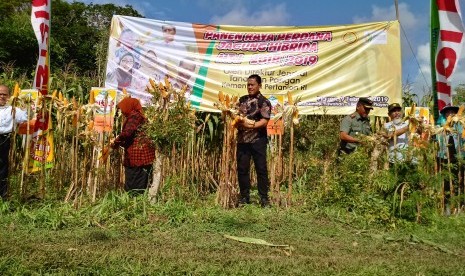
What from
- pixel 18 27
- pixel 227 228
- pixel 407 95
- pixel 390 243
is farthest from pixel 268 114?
pixel 18 27

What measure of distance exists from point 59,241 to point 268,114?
296 centimetres

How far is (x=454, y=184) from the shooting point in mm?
6441

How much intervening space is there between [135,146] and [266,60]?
286 cm

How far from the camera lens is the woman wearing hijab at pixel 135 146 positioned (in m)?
6.00

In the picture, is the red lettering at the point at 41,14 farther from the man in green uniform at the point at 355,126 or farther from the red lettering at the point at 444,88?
the red lettering at the point at 444,88

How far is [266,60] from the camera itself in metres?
7.87

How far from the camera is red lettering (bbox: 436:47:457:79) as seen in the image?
6586 millimetres

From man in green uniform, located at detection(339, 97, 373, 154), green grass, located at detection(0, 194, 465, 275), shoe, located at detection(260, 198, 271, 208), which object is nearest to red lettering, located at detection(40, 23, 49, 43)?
green grass, located at detection(0, 194, 465, 275)

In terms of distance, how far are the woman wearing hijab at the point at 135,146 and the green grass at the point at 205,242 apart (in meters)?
0.81

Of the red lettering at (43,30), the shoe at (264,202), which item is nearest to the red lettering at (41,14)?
the red lettering at (43,30)

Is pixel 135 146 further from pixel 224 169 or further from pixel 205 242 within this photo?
pixel 205 242

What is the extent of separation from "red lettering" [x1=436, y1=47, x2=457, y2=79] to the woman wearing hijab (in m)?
3.99

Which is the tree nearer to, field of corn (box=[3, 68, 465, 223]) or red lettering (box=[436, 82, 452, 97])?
field of corn (box=[3, 68, 465, 223])


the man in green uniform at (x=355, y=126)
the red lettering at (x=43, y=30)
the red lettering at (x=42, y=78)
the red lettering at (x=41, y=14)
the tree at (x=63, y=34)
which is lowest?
the man in green uniform at (x=355, y=126)
